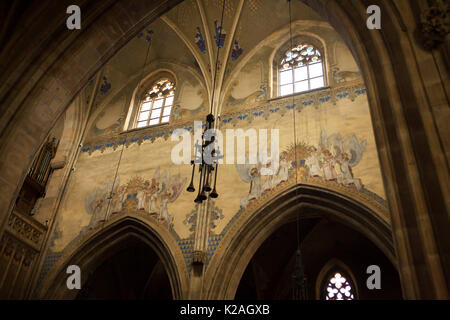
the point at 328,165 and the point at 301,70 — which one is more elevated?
the point at 301,70

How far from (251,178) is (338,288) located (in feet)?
15.3

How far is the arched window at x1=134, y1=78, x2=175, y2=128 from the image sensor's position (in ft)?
44.0

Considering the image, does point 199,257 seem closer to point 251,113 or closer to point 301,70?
point 251,113

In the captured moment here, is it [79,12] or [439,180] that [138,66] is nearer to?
[79,12]

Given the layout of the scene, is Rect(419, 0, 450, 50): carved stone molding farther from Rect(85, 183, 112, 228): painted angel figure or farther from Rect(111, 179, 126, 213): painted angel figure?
Rect(85, 183, 112, 228): painted angel figure

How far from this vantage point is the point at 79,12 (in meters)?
7.60

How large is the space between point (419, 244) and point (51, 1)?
22.7 feet

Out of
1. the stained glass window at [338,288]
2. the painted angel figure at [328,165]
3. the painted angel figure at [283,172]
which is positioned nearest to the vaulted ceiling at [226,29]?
the painted angel figure at [283,172]

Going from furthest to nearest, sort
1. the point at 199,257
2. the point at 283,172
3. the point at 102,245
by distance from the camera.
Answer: the point at 102,245 → the point at 283,172 → the point at 199,257

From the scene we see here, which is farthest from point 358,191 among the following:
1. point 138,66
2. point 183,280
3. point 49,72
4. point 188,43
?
point 138,66

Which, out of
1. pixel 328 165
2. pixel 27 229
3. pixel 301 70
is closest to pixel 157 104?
→ pixel 301 70

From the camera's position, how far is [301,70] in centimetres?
1236

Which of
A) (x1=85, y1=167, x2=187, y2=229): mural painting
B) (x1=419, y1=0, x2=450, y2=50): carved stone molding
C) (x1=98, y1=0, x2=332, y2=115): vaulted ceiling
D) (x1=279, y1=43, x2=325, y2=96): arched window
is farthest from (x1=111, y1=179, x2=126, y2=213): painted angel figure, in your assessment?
(x1=419, y1=0, x2=450, y2=50): carved stone molding

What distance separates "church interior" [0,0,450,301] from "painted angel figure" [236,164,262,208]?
5 cm
